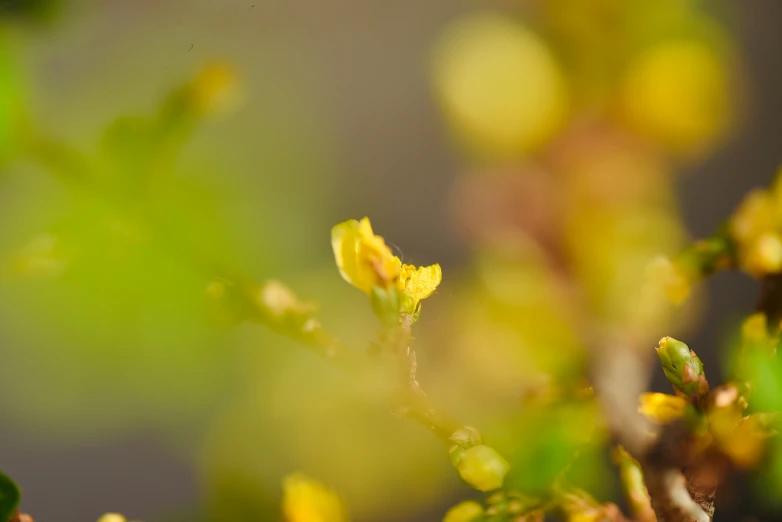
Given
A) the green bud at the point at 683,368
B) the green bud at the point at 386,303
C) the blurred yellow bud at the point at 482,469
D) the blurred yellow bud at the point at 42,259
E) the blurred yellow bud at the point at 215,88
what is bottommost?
the blurred yellow bud at the point at 482,469

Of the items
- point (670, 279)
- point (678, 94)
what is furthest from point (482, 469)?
point (678, 94)

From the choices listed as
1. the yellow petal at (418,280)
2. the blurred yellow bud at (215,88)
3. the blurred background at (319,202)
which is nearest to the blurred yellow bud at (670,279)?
the blurred background at (319,202)

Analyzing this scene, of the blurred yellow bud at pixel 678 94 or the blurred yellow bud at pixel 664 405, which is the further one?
the blurred yellow bud at pixel 678 94

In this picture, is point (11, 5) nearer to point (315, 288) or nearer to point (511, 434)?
point (315, 288)

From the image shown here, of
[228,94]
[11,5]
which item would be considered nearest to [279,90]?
[228,94]

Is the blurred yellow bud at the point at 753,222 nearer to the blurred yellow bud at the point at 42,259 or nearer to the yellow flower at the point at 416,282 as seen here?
the yellow flower at the point at 416,282

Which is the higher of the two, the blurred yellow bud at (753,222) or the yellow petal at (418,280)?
the blurred yellow bud at (753,222)

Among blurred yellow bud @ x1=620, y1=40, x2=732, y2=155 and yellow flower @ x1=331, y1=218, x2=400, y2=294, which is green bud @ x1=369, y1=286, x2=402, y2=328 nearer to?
yellow flower @ x1=331, y1=218, x2=400, y2=294
